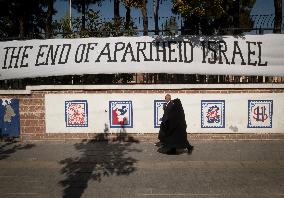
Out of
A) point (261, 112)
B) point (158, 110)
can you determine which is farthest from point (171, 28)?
point (261, 112)

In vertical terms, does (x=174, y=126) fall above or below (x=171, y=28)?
below

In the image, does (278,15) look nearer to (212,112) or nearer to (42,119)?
(212,112)

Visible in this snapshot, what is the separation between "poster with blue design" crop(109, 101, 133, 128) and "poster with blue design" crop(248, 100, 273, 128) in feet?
12.6

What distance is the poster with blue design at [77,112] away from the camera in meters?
11.1

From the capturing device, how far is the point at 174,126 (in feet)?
31.2

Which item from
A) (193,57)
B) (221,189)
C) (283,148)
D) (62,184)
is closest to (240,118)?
(283,148)

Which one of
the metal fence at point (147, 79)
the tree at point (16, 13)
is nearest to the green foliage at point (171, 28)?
the metal fence at point (147, 79)

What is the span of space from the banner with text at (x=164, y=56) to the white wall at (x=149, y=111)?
0.77m

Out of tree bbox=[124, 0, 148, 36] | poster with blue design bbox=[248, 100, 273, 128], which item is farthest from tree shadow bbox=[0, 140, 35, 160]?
poster with blue design bbox=[248, 100, 273, 128]

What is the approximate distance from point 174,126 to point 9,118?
222 inches

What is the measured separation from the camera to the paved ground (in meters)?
6.70

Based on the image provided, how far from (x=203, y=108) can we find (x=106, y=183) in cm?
481

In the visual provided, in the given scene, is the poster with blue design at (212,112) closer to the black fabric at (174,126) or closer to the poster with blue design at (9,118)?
the black fabric at (174,126)

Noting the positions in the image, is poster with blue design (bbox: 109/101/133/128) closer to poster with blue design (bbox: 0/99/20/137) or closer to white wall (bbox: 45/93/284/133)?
white wall (bbox: 45/93/284/133)
